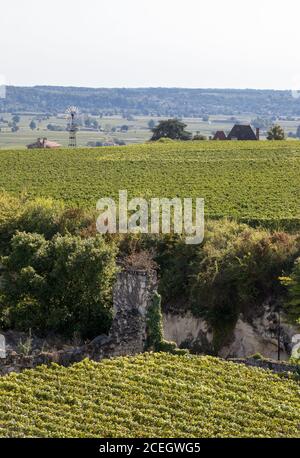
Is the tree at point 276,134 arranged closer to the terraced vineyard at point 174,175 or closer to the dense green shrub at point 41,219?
the terraced vineyard at point 174,175

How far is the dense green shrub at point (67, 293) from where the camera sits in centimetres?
2962

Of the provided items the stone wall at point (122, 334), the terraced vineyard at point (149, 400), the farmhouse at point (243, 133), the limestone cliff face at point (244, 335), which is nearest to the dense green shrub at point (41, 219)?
the limestone cliff face at point (244, 335)

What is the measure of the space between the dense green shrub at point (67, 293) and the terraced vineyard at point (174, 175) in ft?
38.9

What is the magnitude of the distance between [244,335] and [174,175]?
73.1 ft

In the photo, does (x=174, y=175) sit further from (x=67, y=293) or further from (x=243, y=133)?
(x=243, y=133)

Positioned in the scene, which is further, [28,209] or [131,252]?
[28,209]

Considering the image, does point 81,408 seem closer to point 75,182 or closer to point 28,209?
point 28,209

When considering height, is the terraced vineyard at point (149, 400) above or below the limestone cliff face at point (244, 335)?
above

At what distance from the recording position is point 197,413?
63.2 ft

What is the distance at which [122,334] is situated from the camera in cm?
2472

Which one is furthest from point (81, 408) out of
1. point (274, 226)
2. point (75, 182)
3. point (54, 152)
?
point (54, 152)

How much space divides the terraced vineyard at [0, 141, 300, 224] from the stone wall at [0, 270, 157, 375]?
1593 centimetres

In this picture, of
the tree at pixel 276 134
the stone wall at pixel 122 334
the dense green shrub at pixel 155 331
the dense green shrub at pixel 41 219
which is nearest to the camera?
the stone wall at pixel 122 334
